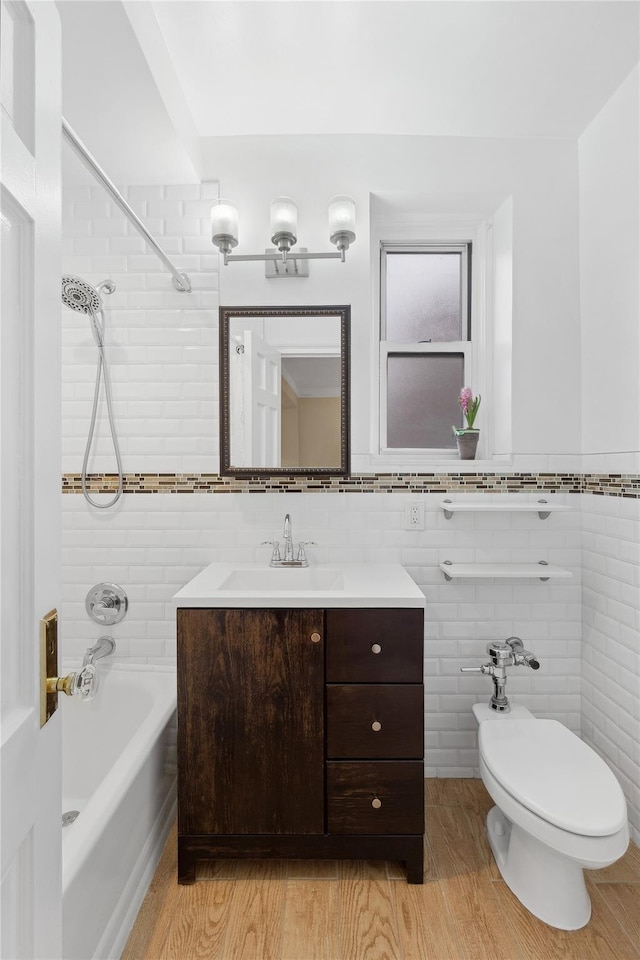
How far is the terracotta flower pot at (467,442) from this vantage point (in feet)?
7.38

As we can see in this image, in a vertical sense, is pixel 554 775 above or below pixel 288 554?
below

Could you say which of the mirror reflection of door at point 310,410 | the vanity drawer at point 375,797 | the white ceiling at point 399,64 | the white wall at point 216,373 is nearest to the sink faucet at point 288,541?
the white wall at point 216,373

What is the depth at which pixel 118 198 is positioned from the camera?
5.16ft

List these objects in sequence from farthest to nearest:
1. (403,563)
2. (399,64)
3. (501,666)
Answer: (403,563) → (501,666) → (399,64)

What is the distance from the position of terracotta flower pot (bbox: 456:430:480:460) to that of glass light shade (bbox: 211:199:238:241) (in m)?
1.16

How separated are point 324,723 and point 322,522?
0.79 m

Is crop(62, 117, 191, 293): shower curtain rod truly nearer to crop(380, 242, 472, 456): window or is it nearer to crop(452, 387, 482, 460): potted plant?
crop(380, 242, 472, 456): window

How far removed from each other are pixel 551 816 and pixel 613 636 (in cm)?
81

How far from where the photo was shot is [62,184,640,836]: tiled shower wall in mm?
2182

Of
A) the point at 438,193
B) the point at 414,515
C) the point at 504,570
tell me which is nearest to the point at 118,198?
the point at 438,193

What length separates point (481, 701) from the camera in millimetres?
2221

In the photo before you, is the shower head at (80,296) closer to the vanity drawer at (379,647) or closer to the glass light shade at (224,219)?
the glass light shade at (224,219)

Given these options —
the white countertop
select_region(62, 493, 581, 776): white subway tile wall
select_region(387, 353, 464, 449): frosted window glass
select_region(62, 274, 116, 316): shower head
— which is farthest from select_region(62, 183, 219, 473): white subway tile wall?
select_region(387, 353, 464, 449): frosted window glass

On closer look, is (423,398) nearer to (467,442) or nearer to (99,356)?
→ (467,442)
